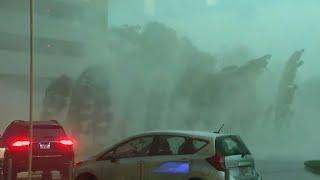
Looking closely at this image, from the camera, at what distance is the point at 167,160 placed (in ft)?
37.0

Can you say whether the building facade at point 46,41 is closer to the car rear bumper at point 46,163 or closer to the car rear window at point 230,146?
the car rear bumper at point 46,163

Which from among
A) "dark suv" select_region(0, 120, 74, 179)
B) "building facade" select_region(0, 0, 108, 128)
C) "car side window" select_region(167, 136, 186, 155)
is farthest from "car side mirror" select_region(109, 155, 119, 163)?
"building facade" select_region(0, 0, 108, 128)

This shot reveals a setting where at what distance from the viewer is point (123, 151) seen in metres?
12.1

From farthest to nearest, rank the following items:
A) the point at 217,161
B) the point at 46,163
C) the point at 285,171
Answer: the point at 285,171 < the point at 46,163 < the point at 217,161


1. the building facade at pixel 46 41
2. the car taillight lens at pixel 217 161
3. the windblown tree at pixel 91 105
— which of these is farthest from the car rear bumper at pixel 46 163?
the windblown tree at pixel 91 105

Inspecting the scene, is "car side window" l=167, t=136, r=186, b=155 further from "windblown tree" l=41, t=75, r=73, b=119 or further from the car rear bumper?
"windblown tree" l=41, t=75, r=73, b=119

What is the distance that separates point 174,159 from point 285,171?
8009mm

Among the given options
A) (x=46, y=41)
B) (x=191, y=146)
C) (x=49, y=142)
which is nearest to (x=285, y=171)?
(x=49, y=142)

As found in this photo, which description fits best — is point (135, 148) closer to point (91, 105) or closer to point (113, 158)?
point (113, 158)

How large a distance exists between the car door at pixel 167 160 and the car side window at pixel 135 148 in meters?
0.15

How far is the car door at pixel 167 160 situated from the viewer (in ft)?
36.4

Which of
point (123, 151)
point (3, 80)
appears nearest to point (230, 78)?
point (3, 80)

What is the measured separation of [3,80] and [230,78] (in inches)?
384

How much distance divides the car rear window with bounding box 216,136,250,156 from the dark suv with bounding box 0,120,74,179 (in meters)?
4.67
